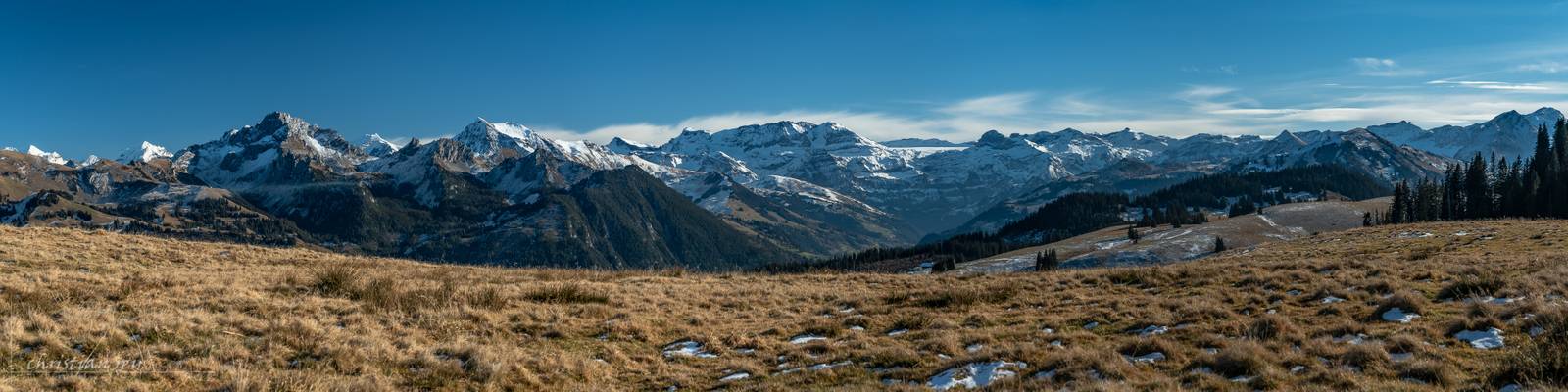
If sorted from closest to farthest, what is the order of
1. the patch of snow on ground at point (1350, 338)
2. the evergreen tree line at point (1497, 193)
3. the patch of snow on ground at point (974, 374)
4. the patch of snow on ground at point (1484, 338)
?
the patch of snow on ground at point (974, 374)
the patch of snow on ground at point (1484, 338)
the patch of snow on ground at point (1350, 338)
the evergreen tree line at point (1497, 193)

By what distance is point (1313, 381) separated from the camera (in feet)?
40.6

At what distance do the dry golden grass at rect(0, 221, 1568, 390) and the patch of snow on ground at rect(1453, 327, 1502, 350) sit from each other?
21 centimetres

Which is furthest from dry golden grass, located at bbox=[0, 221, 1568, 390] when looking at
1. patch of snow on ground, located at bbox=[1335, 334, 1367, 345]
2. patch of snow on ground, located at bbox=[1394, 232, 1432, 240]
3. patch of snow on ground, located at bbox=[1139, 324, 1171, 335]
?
patch of snow on ground, located at bbox=[1394, 232, 1432, 240]

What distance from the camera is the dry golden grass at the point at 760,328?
13344 millimetres

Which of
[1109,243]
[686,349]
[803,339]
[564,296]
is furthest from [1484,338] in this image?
[1109,243]

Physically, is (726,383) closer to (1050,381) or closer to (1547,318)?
(1050,381)

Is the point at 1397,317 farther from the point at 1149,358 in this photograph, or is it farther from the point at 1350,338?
the point at 1149,358

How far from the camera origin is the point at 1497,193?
134 metres

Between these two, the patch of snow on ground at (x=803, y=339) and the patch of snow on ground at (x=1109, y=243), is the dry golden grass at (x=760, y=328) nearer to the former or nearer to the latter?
the patch of snow on ground at (x=803, y=339)

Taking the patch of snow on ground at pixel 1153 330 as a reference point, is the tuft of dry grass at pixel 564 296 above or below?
above

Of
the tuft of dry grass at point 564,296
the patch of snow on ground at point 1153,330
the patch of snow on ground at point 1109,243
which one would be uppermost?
the tuft of dry grass at point 564,296

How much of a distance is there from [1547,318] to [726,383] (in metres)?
15.6

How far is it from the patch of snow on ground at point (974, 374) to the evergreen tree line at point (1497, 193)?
140908mm

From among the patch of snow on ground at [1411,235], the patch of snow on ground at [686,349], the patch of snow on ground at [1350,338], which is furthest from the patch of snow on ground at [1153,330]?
the patch of snow on ground at [1411,235]
